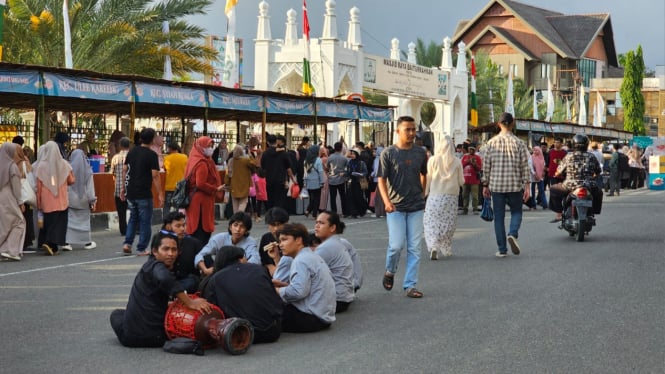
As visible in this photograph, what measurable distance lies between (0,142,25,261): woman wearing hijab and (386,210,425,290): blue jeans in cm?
625

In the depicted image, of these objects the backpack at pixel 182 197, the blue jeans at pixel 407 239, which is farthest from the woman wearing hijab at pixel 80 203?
the blue jeans at pixel 407 239

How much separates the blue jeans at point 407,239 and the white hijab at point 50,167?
654 cm

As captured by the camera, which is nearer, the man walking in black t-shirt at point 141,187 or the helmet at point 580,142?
the man walking in black t-shirt at point 141,187

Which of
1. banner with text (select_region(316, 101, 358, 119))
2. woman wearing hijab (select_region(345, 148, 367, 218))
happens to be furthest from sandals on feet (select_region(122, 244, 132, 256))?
banner with text (select_region(316, 101, 358, 119))

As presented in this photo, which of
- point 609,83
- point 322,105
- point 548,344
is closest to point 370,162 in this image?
point 322,105

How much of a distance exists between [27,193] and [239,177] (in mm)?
4851

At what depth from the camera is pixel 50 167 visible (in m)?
16.2

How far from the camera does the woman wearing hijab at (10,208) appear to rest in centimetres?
1531

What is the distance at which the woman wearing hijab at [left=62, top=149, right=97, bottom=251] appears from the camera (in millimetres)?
17141

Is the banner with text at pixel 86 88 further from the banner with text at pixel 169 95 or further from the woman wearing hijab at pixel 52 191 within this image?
the woman wearing hijab at pixel 52 191

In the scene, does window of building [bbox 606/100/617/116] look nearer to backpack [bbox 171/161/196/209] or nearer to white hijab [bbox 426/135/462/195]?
white hijab [bbox 426/135/462/195]

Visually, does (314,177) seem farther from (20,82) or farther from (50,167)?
(50,167)

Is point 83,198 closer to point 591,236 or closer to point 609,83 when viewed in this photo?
point 591,236

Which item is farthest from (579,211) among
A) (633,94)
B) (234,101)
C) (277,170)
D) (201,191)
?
(633,94)
